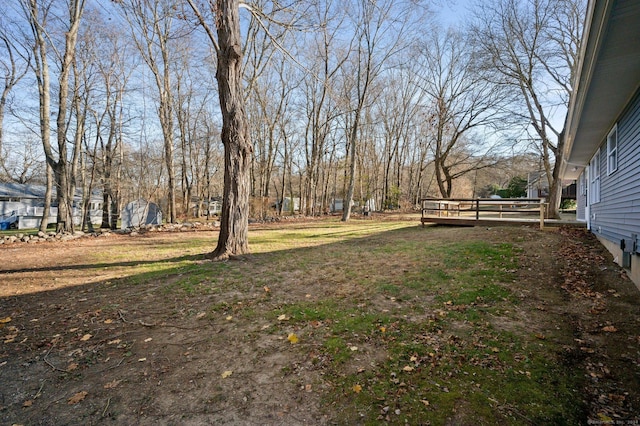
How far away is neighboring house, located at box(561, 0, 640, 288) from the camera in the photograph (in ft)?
11.2

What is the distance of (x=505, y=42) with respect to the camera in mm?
15602

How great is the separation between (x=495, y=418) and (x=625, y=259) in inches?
199

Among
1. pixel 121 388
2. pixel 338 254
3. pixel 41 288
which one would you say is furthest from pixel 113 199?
pixel 121 388

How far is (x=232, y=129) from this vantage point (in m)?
6.88

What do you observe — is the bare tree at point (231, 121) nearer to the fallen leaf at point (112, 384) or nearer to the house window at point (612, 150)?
the fallen leaf at point (112, 384)

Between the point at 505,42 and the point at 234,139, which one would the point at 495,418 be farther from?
the point at 505,42

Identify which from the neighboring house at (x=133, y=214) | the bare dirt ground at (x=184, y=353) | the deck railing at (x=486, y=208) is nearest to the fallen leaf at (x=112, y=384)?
the bare dirt ground at (x=184, y=353)

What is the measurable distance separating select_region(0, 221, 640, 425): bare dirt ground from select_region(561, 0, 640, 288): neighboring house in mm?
964

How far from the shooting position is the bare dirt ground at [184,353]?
93.7 inches

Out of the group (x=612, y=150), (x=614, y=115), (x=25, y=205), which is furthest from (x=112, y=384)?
(x=25, y=205)

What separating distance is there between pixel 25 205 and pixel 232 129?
33.9 m

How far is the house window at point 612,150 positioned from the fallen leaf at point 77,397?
9.17 meters

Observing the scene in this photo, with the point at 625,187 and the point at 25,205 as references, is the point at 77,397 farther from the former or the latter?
the point at 25,205

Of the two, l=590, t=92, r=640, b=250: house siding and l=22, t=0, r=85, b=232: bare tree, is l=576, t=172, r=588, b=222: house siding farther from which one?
l=22, t=0, r=85, b=232: bare tree
